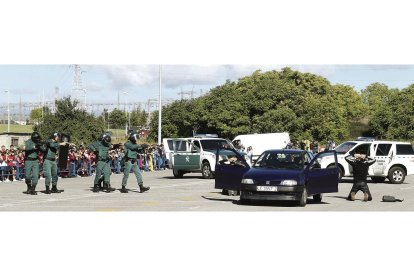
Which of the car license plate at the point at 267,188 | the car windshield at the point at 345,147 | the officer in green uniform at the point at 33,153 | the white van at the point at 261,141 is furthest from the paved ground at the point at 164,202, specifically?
the white van at the point at 261,141

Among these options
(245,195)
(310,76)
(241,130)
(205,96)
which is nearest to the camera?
(245,195)

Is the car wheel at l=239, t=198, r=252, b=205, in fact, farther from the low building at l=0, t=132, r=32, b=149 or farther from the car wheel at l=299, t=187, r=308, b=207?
the low building at l=0, t=132, r=32, b=149

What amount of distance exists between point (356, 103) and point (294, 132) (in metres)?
34.7

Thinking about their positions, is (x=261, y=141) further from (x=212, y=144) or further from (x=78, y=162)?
(x=78, y=162)

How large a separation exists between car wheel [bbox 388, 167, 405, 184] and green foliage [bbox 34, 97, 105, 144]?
44.4m

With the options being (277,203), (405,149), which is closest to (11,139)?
(405,149)

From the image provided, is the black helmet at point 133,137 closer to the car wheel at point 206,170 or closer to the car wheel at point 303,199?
the car wheel at point 303,199

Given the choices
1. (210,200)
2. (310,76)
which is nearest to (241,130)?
(310,76)

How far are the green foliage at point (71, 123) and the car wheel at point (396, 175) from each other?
44.4 m

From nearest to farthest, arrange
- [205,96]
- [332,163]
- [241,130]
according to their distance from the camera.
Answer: [332,163] < [241,130] < [205,96]

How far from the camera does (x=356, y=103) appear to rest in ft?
358

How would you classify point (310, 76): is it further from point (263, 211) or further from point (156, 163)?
point (263, 211)

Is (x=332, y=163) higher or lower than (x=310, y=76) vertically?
lower

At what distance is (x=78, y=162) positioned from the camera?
1382 inches
